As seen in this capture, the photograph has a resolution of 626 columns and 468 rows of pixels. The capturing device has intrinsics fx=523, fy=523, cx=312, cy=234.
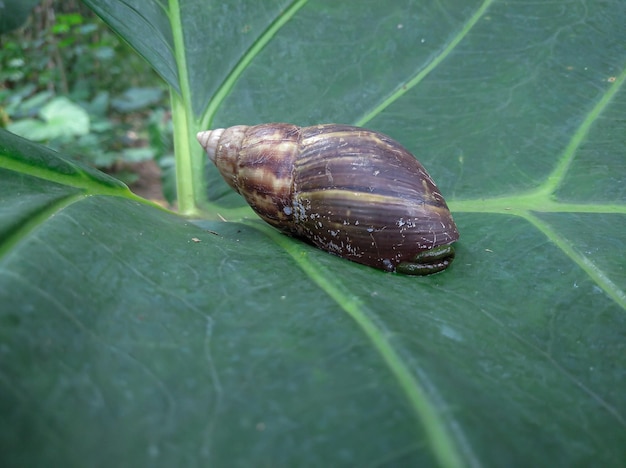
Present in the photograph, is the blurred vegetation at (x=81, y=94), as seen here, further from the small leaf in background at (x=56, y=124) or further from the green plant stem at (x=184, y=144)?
the green plant stem at (x=184, y=144)

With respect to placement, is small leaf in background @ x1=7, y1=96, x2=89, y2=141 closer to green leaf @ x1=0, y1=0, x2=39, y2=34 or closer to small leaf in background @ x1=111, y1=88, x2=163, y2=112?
small leaf in background @ x1=111, y1=88, x2=163, y2=112

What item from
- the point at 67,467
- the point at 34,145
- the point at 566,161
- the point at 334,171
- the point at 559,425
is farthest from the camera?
the point at 566,161

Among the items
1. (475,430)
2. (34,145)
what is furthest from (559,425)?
(34,145)

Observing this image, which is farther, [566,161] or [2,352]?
[566,161]

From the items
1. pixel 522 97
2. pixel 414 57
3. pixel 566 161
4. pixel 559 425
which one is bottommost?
pixel 559 425

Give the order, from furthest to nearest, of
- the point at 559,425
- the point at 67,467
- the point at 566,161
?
1. the point at 566,161
2. the point at 559,425
3. the point at 67,467

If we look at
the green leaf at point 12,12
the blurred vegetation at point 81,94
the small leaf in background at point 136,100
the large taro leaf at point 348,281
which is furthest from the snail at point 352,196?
the small leaf in background at point 136,100

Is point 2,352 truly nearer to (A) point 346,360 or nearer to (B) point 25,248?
(B) point 25,248
